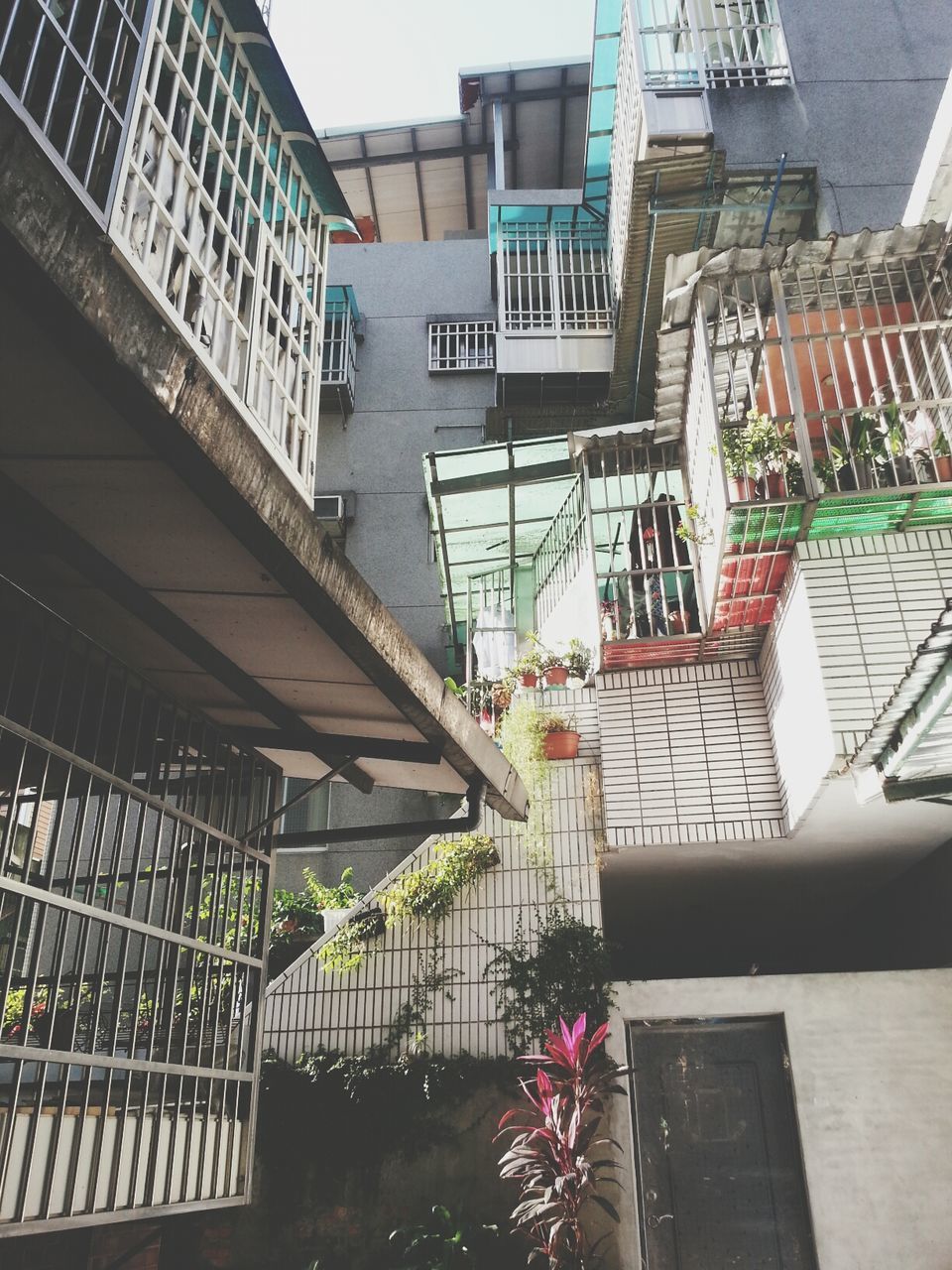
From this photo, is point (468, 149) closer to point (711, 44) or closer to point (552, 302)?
point (552, 302)

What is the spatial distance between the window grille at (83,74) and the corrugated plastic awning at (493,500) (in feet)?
19.2

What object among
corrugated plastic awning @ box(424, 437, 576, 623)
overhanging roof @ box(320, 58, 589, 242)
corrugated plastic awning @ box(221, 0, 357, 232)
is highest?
overhanging roof @ box(320, 58, 589, 242)

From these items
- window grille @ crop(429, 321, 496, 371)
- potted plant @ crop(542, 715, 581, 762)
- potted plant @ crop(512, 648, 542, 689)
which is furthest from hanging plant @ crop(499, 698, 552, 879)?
window grille @ crop(429, 321, 496, 371)

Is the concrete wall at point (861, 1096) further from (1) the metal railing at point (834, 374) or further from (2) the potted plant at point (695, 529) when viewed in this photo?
(1) the metal railing at point (834, 374)

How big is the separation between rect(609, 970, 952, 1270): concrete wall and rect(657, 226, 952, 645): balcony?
3.04 meters

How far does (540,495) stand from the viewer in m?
10.6

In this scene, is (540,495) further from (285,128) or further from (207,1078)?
(207,1078)

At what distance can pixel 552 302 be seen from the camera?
1407cm

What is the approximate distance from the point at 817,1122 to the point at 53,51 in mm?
8038

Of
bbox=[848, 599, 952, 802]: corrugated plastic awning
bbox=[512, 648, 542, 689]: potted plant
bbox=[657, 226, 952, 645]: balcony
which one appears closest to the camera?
bbox=[848, 599, 952, 802]: corrugated plastic awning

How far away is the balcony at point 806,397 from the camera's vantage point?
650cm

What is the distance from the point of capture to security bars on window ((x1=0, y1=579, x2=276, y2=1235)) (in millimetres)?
3027

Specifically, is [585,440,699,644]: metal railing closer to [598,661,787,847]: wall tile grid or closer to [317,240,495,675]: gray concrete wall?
[598,661,787,847]: wall tile grid

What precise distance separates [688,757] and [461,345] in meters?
9.86
